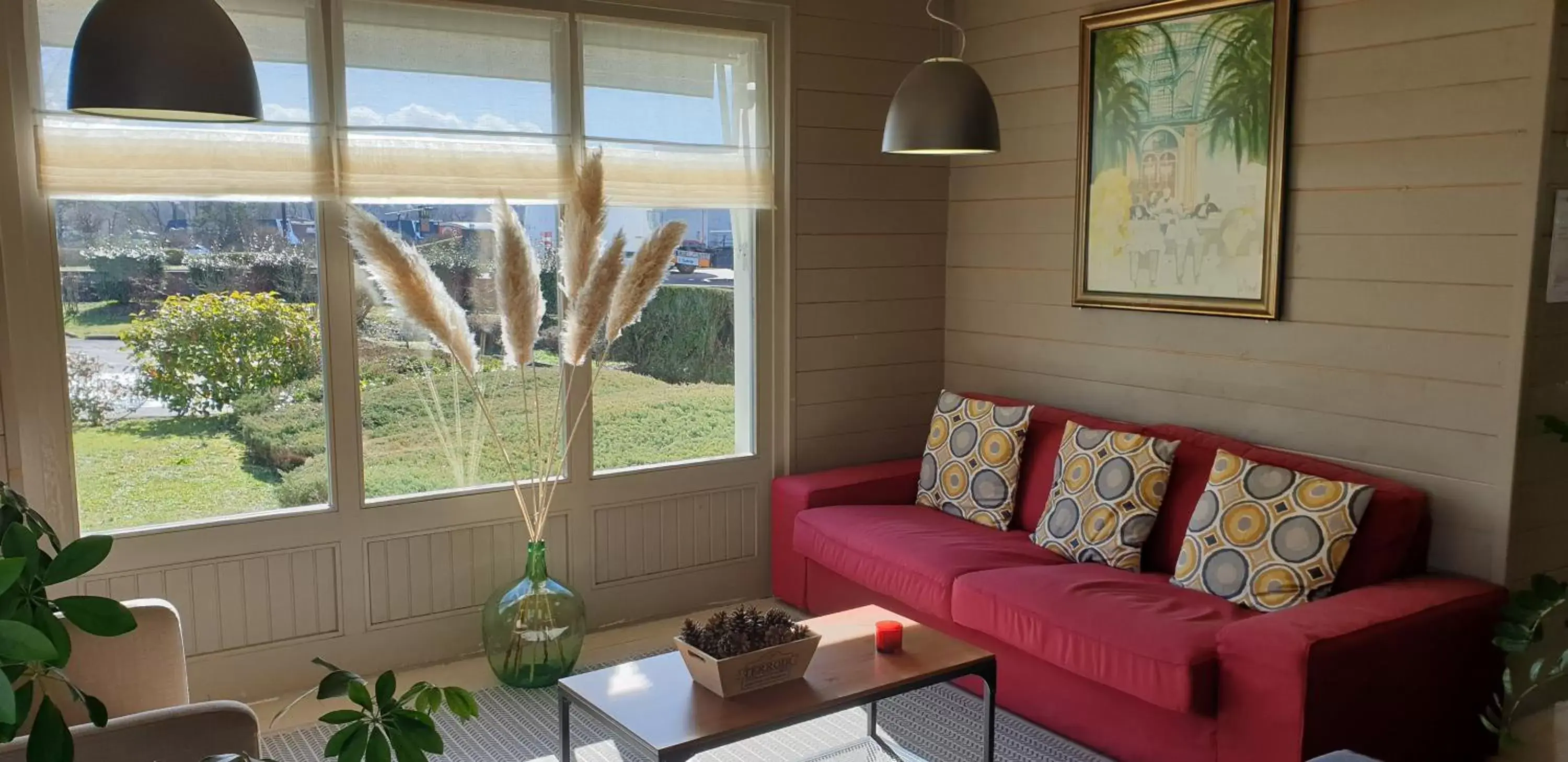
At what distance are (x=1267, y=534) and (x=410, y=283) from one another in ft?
8.31

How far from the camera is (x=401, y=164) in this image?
3643mm

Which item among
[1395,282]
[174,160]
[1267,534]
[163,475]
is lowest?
[1267,534]

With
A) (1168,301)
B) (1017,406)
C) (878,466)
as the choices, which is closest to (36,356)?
(878,466)

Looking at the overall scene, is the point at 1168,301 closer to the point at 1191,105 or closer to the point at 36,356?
the point at 1191,105

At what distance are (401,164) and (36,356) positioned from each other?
3.74ft

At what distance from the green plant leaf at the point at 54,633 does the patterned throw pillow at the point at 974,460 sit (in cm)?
339

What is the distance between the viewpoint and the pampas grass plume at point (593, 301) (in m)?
3.68

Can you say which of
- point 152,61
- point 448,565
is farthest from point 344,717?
point 448,565

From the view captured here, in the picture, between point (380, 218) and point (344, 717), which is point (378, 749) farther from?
point (380, 218)

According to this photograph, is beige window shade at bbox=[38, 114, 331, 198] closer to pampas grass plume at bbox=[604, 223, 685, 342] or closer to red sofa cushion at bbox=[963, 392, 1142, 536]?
pampas grass plume at bbox=[604, 223, 685, 342]

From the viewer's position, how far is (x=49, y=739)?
900mm

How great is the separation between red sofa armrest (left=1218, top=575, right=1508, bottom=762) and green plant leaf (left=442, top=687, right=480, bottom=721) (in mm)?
2144

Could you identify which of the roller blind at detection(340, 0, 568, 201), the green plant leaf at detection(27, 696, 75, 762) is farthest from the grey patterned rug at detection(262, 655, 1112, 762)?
the green plant leaf at detection(27, 696, 75, 762)

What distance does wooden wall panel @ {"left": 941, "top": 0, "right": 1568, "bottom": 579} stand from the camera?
9.98 feet
